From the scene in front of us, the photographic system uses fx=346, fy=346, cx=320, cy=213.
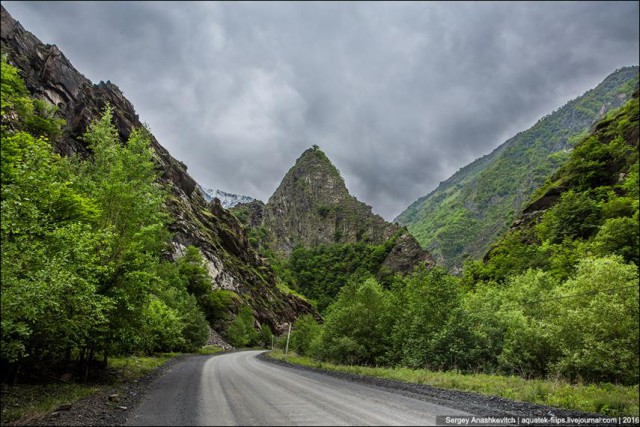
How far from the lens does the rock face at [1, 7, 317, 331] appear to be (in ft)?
212

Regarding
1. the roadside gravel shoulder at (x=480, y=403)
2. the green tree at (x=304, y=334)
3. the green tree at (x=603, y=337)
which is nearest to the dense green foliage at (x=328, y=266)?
the green tree at (x=304, y=334)

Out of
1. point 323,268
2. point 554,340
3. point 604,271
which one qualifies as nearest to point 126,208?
point 554,340

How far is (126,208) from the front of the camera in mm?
16750

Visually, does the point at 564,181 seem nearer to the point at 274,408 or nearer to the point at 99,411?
the point at 274,408

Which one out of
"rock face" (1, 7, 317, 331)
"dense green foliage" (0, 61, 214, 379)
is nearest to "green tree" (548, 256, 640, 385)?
"dense green foliage" (0, 61, 214, 379)

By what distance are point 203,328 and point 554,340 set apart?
4588cm

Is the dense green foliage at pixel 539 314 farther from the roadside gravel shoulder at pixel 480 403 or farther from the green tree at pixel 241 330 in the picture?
the green tree at pixel 241 330

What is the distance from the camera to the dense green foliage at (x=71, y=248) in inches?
372

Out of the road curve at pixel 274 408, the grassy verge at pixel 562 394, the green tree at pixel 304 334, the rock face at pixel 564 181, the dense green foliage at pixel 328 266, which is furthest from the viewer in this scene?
the dense green foliage at pixel 328 266

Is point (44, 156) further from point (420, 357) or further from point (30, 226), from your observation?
point (420, 357)

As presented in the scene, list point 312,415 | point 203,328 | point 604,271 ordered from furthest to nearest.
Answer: point 203,328
point 604,271
point 312,415

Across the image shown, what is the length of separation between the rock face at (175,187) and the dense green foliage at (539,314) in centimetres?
Result: 2969

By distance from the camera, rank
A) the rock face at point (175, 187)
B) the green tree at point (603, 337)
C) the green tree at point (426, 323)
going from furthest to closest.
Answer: the rock face at point (175, 187), the green tree at point (426, 323), the green tree at point (603, 337)

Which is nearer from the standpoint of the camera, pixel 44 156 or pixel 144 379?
pixel 44 156
